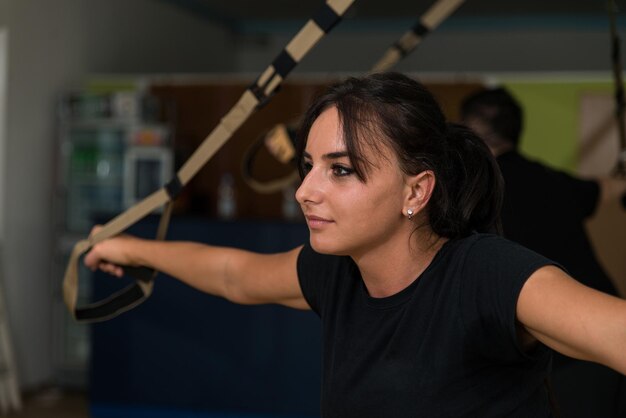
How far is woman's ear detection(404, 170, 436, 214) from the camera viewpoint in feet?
4.26

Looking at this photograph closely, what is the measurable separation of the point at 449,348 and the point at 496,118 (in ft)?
4.86

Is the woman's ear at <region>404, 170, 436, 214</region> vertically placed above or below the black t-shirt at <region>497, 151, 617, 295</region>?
below

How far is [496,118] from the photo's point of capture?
8.52 ft

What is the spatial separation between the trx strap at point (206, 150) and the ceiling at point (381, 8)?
6.20 metres

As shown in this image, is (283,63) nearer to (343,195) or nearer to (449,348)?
(343,195)

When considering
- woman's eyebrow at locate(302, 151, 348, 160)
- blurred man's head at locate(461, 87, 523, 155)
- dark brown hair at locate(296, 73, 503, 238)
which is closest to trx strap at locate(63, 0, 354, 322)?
dark brown hair at locate(296, 73, 503, 238)

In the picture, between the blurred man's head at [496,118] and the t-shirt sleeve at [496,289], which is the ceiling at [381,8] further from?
the t-shirt sleeve at [496,289]

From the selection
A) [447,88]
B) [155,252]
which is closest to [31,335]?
[447,88]

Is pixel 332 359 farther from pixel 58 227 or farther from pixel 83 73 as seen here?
pixel 83 73

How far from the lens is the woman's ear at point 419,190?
1300 mm

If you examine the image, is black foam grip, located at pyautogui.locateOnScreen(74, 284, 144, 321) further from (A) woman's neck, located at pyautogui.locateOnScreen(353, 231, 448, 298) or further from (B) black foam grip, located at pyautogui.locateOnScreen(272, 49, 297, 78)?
(A) woman's neck, located at pyautogui.locateOnScreen(353, 231, 448, 298)

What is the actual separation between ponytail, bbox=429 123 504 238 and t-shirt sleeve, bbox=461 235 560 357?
0.35 ft

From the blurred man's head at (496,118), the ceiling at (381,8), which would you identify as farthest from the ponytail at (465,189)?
the ceiling at (381,8)

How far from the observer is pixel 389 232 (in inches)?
51.8
